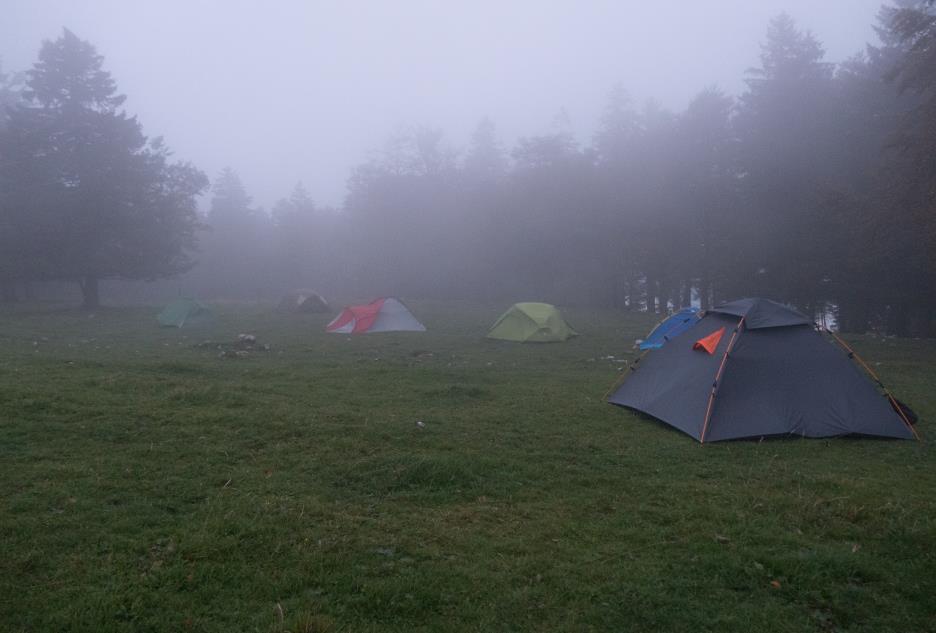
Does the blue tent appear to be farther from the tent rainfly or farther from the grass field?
the tent rainfly

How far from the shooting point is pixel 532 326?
67.4 ft

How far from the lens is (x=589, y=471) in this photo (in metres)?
6.91

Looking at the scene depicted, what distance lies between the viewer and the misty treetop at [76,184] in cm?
2898

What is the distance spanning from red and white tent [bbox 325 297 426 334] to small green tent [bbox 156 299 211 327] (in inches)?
209

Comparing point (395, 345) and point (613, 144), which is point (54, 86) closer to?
point (395, 345)

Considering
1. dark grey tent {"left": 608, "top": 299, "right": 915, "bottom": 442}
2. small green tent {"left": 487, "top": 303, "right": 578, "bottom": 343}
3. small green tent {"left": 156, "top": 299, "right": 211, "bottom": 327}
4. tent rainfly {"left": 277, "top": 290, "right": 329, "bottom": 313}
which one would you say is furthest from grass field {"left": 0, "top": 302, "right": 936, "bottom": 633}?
tent rainfly {"left": 277, "top": 290, "right": 329, "bottom": 313}

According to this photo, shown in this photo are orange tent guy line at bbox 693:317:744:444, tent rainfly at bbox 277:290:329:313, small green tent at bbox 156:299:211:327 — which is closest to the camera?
orange tent guy line at bbox 693:317:744:444

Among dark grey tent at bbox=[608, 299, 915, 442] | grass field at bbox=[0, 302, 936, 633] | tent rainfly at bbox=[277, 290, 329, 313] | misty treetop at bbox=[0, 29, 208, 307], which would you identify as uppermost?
misty treetop at bbox=[0, 29, 208, 307]

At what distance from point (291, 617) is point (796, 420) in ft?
22.8

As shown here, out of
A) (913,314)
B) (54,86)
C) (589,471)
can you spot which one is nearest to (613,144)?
(913,314)

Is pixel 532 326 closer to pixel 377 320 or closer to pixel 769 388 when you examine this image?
pixel 377 320

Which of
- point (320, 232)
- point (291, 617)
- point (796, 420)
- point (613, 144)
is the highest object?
point (613, 144)

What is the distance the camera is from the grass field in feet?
13.4

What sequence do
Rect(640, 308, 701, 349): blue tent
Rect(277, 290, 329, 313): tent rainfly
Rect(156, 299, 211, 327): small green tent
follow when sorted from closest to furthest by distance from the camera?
Rect(640, 308, 701, 349): blue tent < Rect(156, 299, 211, 327): small green tent < Rect(277, 290, 329, 313): tent rainfly
